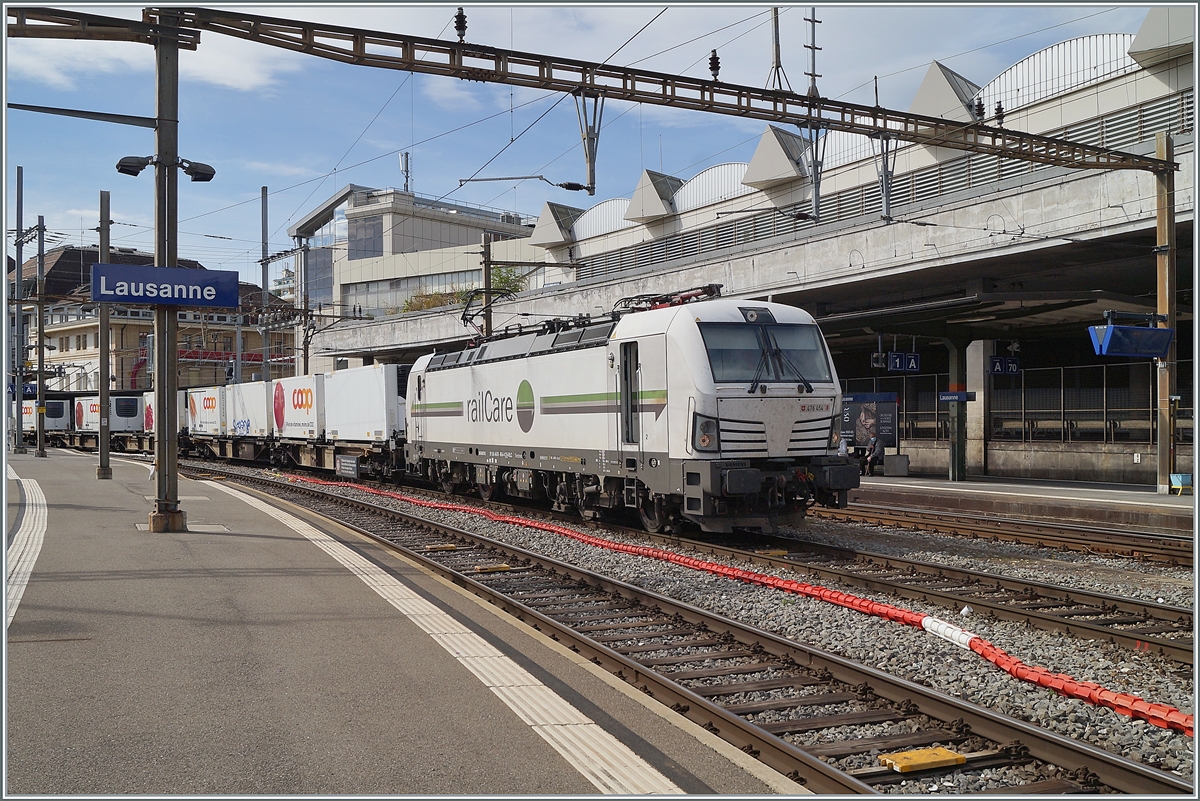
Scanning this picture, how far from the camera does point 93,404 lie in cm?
5269

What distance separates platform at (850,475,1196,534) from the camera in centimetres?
1720

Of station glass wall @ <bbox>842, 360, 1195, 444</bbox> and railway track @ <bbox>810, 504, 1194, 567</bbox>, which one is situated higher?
station glass wall @ <bbox>842, 360, 1195, 444</bbox>

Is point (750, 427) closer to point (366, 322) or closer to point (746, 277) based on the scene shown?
point (746, 277)

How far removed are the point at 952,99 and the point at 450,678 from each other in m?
34.6

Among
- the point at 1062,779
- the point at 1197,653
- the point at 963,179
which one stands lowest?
the point at 1062,779

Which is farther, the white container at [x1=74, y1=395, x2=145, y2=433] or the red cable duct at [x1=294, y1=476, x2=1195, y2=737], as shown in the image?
the white container at [x1=74, y1=395, x2=145, y2=433]

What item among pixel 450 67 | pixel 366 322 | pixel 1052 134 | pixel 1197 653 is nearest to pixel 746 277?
pixel 1052 134

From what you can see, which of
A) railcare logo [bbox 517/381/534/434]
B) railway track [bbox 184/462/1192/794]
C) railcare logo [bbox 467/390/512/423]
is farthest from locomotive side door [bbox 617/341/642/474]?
railcare logo [bbox 467/390/512/423]

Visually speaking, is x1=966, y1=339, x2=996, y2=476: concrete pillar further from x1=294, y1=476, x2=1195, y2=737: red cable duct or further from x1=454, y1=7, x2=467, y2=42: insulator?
x1=454, y1=7, x2=467, y2=42: insulator

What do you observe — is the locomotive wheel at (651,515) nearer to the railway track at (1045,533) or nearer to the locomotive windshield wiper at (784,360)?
the locomotive windshield wiper at (784,360)

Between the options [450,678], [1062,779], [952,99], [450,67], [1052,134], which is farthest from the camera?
[952,99]

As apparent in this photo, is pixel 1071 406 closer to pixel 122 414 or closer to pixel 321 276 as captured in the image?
pixel 122 414

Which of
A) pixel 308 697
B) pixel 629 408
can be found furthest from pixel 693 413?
pixel 308 697

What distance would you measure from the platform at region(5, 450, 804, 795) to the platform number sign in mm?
23919
